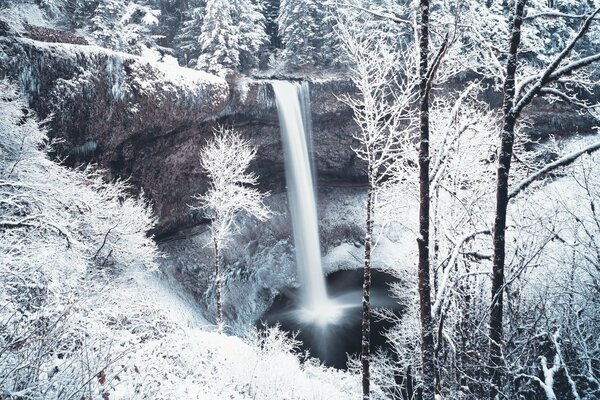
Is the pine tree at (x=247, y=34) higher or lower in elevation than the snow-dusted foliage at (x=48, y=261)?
higher

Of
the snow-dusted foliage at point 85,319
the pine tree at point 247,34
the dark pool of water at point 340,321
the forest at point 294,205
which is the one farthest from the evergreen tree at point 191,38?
the dark pool of water at point 340,321

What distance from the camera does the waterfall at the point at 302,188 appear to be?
2384 cm

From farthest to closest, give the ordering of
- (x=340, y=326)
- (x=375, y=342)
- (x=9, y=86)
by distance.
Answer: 1. (x=340, y=326)
2. (x=375, y=342)
3. (x=9, y=86)

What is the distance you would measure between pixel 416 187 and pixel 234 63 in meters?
16.9

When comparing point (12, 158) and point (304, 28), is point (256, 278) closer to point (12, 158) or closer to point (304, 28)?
point (12, 158)

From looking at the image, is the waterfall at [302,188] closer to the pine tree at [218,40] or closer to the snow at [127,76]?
the pine tree at [218,40]

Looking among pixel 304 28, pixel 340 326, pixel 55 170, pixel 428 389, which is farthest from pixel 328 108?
pixel 428 389

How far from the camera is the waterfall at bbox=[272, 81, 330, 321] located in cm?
2384

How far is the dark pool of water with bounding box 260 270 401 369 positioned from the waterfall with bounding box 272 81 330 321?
1160 millimetres

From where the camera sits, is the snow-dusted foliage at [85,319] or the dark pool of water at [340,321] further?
the dark pool of water at [340,321]

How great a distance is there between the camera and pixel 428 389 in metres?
5.24

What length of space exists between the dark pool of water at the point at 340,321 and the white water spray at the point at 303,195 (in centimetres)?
90

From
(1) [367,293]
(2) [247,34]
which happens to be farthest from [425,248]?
(2) [247,34]

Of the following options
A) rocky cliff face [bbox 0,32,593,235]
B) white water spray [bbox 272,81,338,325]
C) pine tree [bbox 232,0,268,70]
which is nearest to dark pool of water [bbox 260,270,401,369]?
white water spray [bbox 272,81,338,325]
